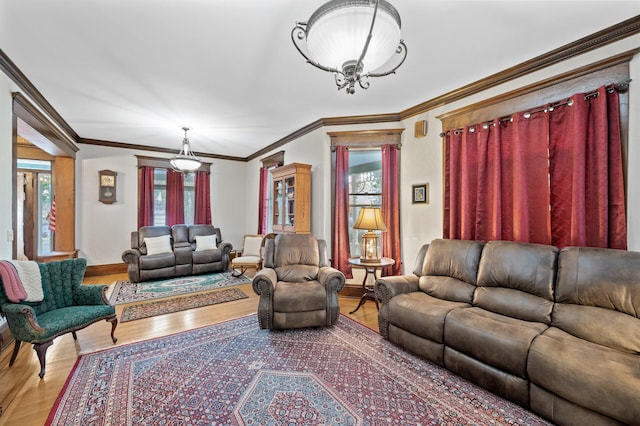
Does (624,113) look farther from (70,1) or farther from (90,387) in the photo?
(90,387)

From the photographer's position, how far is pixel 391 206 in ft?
13.0

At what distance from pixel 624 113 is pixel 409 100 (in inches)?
77.6

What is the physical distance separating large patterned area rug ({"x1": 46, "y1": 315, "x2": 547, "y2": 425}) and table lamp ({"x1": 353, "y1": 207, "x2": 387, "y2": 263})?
40.6 inches

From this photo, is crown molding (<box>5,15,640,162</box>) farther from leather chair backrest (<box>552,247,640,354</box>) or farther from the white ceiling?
leather chair backrest (<box>552,247,640,354</box>)

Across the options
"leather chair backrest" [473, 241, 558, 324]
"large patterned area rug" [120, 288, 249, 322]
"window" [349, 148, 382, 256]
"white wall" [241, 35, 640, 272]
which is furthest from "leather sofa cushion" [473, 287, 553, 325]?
"large patterned area rug" [120, 288, 249, 322]

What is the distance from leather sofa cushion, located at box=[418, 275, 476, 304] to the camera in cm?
257

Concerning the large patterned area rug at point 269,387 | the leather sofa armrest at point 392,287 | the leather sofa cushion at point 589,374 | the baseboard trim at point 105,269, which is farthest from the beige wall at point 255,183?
the large patterned area rug at point 269,387

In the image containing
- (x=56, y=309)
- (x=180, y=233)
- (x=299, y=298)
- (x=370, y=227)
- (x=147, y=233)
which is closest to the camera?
(x=56, y=309)

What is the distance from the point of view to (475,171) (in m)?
3.06

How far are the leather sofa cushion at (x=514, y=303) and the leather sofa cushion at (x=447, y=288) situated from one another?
76mm

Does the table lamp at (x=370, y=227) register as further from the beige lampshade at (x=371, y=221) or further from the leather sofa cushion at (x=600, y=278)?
the leather sofa cushion at (x=600, y=278)

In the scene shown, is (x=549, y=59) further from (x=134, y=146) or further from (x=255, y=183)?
(x=134, y=146)

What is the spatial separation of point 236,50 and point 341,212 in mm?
2496

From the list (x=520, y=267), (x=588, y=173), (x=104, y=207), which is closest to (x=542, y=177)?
(x=588, y=173)
